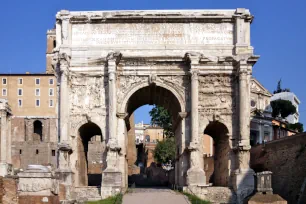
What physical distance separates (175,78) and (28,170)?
588 inches

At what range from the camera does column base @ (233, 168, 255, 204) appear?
24641mm

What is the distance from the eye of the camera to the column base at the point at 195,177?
81.6 feet

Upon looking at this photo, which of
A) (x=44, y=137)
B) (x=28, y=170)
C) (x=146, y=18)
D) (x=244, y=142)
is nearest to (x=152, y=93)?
(x=146, y=18)

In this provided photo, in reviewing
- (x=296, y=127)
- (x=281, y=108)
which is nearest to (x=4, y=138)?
(x=296, y=127)

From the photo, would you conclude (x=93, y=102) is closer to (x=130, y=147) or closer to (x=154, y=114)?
(x=130, y=147)

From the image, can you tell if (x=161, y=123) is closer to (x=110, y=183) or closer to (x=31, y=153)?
(x=31, y=153)

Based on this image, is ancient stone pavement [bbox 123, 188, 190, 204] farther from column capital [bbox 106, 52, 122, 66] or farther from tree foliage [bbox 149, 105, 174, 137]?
tree foliage [bbox 149, 105, 174, 137]

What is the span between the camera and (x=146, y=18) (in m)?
26.9

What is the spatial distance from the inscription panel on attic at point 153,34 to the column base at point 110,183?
6818 millimetres

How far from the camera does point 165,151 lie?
5612cm

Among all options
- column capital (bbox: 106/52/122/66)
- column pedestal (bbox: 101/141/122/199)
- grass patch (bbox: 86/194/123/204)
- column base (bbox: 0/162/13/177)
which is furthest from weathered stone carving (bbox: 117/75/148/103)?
column base (bbox: 0/162/13/177)

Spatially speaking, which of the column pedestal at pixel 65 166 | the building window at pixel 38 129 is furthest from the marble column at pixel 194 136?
the building window at pixel 38 129

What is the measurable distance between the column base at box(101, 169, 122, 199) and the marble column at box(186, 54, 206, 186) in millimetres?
3397

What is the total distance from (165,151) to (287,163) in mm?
29173
